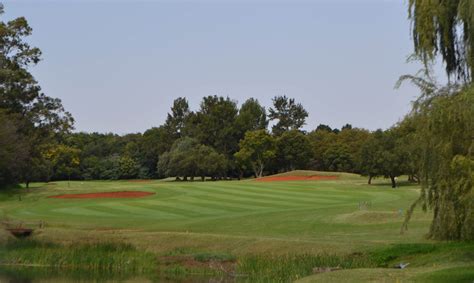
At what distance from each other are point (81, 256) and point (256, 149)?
244ft

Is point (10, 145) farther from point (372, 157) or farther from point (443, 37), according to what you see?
point (372, 157)

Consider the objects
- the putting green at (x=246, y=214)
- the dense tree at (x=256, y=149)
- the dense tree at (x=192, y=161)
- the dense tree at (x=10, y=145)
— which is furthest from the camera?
the dense tree at (x=256, y=149)

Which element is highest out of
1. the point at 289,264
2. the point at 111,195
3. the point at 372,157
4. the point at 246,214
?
the point at 372,157

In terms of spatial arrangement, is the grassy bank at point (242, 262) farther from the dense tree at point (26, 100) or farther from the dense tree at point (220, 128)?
the dense tree at point (220, 128)

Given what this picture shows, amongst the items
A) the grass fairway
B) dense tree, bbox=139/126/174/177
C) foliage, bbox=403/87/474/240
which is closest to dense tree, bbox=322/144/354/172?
dense tree, bbox=139/126/174/177

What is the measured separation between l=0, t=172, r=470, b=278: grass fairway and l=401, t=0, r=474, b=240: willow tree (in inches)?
114

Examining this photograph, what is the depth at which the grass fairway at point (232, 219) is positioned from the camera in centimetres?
2603

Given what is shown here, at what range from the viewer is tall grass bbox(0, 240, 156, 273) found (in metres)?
25.8

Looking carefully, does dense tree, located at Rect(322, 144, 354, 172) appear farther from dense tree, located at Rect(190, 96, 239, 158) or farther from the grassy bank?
the grassy bank

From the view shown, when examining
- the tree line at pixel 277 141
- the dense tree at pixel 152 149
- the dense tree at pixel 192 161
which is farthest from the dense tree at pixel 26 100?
the dense tree at pixel 152 149

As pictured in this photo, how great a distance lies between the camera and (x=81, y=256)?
26641 millimetres

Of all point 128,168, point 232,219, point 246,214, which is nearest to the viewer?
point 232,219

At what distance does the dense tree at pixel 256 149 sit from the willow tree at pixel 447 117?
7737cm

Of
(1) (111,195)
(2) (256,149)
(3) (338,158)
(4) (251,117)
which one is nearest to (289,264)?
(1) (111,195)
